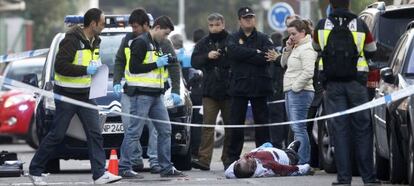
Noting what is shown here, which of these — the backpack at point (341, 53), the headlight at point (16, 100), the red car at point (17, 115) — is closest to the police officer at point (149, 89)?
the backpack at point (341, 53)

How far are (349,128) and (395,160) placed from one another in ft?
1.78

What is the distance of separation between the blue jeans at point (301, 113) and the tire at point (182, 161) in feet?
5.76

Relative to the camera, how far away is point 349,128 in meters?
14.1

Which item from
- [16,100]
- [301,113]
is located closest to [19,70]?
[16,100]

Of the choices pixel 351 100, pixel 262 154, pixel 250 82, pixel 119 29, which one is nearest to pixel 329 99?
pixel 351 100

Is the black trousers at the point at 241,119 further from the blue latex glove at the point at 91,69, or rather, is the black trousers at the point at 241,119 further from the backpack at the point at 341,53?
the backpack at the point at 341,53

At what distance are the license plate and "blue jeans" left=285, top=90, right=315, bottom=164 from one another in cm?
199

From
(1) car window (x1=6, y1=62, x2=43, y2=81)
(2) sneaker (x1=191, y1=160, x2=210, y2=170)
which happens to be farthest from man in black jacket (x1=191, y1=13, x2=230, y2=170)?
(1) car window (x1=6, y1=62, x2=43, y2=81)

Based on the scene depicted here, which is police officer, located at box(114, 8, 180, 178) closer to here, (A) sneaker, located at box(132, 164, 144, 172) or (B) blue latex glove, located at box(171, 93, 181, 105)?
(B) blue latex glove, located at box(171, 93, 181, 105)

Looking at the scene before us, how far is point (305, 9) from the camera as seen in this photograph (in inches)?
1137

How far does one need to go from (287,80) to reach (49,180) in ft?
9.50

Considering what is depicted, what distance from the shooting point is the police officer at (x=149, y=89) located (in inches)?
634

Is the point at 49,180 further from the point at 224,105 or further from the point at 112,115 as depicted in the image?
the point at 224,105

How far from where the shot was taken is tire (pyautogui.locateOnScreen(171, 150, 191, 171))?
59.2 ft
